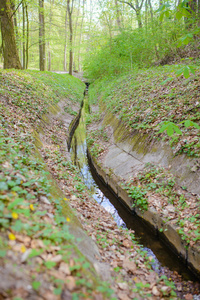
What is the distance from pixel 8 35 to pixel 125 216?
1080 centimetres

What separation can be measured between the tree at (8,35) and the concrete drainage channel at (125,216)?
254 inches

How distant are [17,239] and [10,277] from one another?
407mm

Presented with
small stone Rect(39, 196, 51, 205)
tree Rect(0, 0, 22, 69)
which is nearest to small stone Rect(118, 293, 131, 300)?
small stone Rect(39, 196, 51, 205)

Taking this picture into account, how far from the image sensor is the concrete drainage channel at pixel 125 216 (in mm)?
3594

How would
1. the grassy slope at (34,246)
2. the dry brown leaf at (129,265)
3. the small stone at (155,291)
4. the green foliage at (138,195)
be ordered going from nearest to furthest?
the grassy slope at (34,246), the small stone at (155,291), the dry brown leaf at (129,265), the green foliage at (138,195)

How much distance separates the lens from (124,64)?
1549 cm

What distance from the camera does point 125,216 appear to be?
16.5ft

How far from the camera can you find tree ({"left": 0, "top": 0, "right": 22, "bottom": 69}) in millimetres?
9383

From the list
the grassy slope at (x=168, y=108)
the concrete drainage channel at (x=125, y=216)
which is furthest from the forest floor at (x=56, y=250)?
the grassy slope at (x=168, y=108)

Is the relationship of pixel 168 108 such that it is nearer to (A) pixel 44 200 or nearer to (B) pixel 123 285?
(A) pixel 44 200

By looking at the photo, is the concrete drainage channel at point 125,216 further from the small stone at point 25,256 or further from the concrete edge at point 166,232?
the small stone at point 25,256

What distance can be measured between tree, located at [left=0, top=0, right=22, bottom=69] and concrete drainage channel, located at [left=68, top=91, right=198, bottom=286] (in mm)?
6445

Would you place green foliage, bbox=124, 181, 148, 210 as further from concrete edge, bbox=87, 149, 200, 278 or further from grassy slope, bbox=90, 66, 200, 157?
grassy slope, bbox=90, 66, 200, 157

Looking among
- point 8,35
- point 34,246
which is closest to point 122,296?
point 34,246
